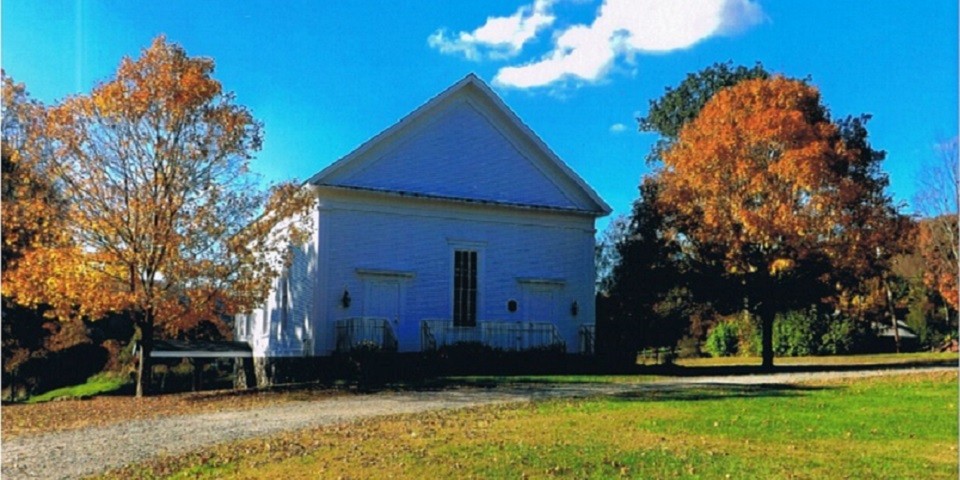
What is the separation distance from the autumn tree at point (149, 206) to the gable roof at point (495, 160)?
3.90m

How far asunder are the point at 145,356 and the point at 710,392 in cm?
1238

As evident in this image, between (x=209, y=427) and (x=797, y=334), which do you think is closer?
(x=209, y=427)

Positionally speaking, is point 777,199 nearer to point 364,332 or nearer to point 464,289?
point 464,289

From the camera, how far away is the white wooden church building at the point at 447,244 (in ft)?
73.9

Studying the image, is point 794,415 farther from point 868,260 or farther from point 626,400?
point 868,260

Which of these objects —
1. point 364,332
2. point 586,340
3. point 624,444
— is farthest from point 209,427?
point 586,340

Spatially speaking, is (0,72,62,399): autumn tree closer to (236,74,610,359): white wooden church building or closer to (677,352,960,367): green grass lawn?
(236,74,610,359): white wooden church building

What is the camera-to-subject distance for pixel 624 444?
9.15m

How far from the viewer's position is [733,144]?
80.2ft

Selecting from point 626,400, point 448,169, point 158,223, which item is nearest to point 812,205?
point 448,169

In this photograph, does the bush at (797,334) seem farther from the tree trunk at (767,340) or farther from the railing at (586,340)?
the railing at (586,340)

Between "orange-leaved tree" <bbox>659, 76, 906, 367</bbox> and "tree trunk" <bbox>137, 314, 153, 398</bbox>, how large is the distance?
15389 mm

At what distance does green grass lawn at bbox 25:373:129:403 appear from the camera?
88.7 feet

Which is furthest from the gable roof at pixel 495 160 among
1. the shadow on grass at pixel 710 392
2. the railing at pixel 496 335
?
the shadow on grass at pixel 710 392
